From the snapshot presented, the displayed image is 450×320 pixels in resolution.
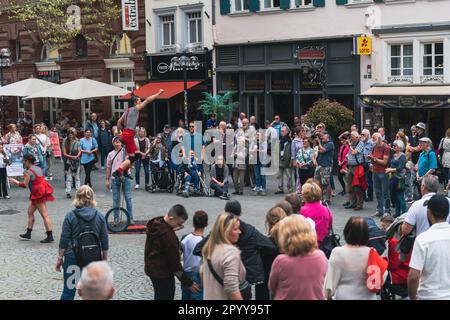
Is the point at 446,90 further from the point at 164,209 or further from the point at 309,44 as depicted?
the point at 164,209

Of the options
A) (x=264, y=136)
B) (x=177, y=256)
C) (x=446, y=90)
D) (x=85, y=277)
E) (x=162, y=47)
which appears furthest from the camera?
(x=162, y=47)

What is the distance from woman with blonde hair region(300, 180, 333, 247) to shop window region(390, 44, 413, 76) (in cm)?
1702

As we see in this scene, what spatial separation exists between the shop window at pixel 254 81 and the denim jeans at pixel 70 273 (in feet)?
69.4

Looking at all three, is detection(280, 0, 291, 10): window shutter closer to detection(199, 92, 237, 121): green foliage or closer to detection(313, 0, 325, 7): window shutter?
detection(313, 0, 325, 7): window shutter

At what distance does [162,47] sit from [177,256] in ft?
85.9

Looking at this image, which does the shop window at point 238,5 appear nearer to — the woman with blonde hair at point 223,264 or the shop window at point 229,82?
the shop window at point 229,82

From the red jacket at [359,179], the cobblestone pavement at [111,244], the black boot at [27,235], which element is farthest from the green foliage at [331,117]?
the black boot at [27,235]

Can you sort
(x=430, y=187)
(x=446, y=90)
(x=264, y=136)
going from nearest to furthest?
1. (x=430, y=187)
2. (x=264, y=136)
3. (x=446, y=90)

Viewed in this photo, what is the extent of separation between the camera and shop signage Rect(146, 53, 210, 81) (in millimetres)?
31328

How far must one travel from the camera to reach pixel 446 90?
23.7m

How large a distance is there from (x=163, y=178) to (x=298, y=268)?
47.5 feet

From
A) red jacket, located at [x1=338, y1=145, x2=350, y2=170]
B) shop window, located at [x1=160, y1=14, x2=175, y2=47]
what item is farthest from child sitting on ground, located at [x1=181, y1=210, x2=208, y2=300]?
shop window, located at [x1=160, y1=14, x2=175, y2=47]

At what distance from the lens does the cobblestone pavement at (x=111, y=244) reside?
35.8 ft
